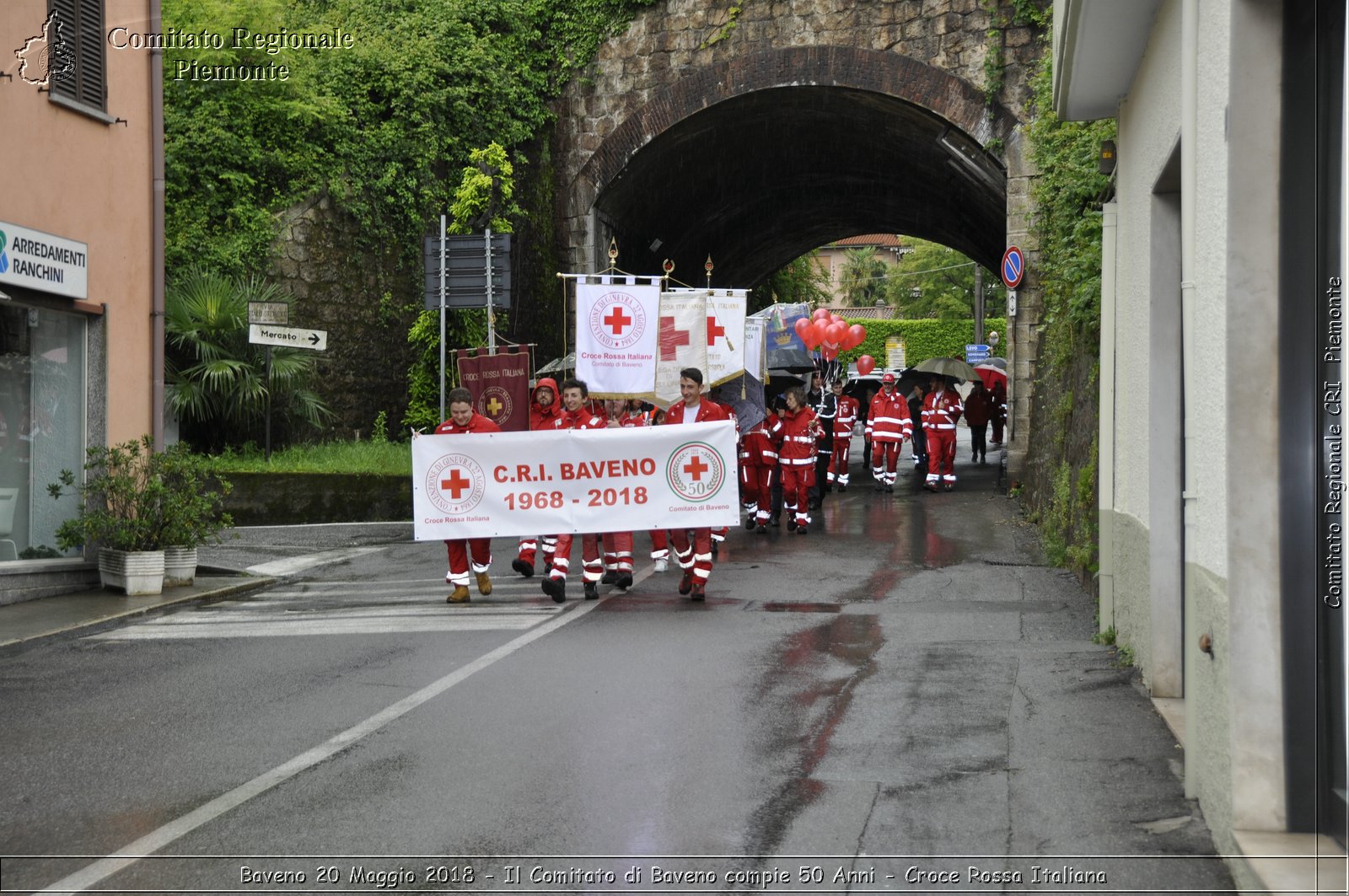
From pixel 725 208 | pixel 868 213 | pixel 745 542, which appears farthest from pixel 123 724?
pixel 868 213

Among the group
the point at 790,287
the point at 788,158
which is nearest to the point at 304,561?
the point at 788,158

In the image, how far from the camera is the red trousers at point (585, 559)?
11922mm

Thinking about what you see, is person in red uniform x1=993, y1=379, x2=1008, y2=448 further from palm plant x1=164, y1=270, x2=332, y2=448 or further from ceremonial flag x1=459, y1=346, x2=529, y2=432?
palm plant x1=164, y1=270, x2=332, y2=448

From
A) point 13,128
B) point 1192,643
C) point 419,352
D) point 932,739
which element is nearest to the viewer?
point 1192,643

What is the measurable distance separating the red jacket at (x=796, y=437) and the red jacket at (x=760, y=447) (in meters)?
0.11

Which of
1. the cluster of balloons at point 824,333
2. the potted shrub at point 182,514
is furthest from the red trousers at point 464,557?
the cluster of balloons at point 824,333

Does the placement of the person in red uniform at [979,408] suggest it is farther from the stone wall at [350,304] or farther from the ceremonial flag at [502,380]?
the ceremonial flag at [502,380]

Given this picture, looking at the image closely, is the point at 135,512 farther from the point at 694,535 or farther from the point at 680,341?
the point at 680,341

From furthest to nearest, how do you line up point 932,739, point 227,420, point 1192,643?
point 227,420
point 932,739
point 1192,643

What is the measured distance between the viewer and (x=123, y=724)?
7.39 metres

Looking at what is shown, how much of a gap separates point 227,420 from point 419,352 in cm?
392

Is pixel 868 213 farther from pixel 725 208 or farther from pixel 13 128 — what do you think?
pixel 13 128

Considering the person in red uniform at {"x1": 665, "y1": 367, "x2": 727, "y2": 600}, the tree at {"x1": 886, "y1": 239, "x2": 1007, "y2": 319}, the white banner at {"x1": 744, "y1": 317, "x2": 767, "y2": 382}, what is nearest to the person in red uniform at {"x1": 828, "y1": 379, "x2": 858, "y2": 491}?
the white banner at {"x1": 744, "y1": 317, "x2": 767, "y2": 382}

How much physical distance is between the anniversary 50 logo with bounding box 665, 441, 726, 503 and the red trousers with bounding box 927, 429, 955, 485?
13099mm
